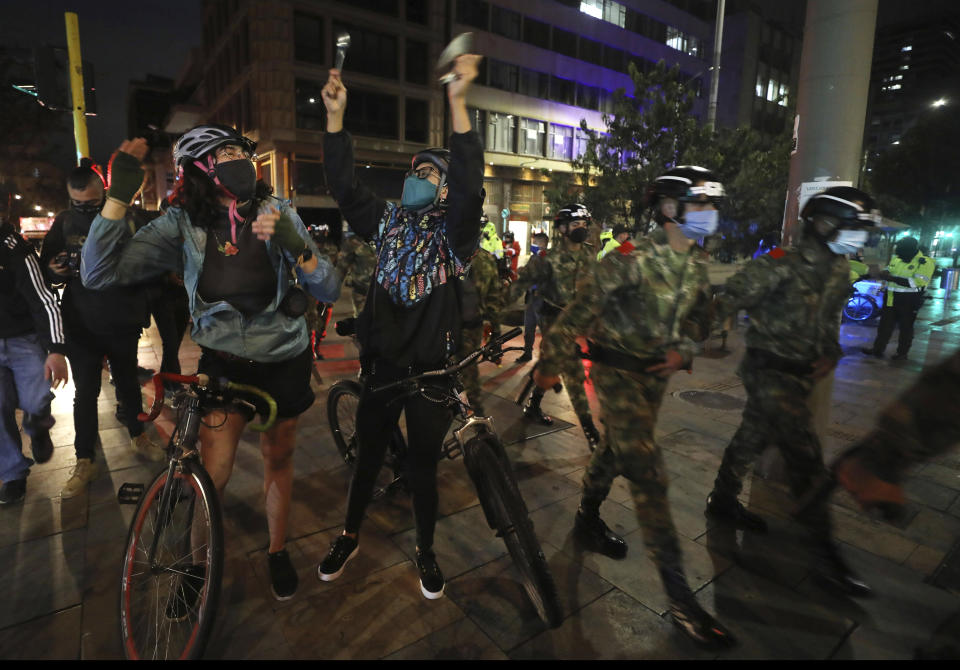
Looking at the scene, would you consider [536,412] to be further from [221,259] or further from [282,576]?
[221,259]

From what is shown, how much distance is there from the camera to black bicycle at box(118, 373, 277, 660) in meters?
2.37

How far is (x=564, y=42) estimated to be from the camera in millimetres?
36219

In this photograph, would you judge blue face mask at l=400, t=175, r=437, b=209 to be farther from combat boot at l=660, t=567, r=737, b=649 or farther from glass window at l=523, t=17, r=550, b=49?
glass window at l=523, t=17, r=550, b=49

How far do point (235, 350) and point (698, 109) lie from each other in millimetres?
51328

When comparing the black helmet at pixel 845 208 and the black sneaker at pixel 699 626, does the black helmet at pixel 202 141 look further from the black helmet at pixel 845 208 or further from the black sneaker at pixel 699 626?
the black helmet at pixel 845 208

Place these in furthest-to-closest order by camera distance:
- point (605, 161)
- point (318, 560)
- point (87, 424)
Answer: point (605, 161) < point (87, 424) < point (318, 560)

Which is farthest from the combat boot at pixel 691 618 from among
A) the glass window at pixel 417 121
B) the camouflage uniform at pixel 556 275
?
the glass window at pixel 417 121

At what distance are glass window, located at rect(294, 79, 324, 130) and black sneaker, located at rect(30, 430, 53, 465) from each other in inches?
991

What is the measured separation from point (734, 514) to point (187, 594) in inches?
128

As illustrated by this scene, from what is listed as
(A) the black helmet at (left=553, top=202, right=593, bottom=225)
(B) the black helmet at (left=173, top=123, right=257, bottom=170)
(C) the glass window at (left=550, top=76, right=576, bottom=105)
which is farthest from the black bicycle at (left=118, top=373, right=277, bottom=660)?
(C) the glass window at (left=550, top=76, right=576, bottom=105)

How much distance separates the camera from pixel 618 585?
3008 millimetres

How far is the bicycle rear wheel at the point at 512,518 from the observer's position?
2592 millimetres

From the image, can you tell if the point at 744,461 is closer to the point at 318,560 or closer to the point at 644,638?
the point at 644,638

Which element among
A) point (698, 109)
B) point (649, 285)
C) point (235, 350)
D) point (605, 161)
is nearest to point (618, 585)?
point (649, 285)
